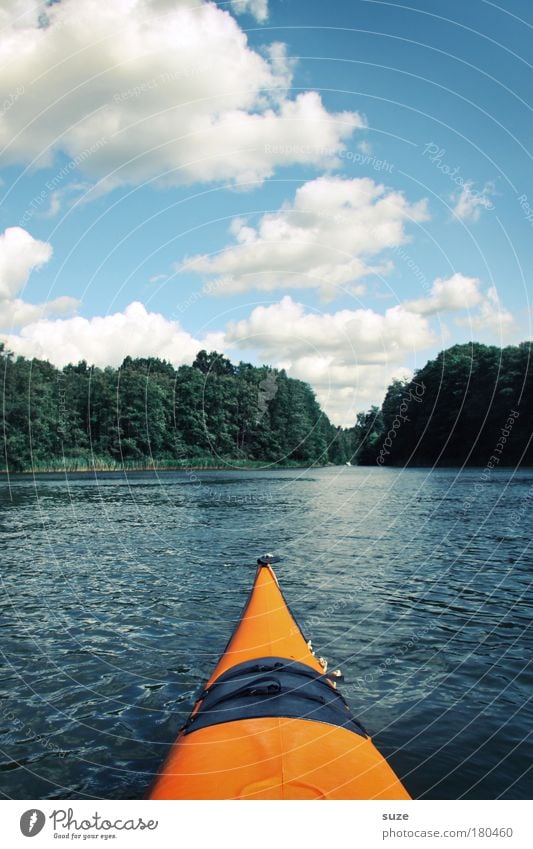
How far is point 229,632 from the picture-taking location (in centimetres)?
973

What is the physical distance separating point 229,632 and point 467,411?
247 feet

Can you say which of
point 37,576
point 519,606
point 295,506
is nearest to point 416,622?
point 519,606

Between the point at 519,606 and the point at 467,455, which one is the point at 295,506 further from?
the point at 467,455

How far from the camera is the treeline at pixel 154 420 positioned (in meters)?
64.9

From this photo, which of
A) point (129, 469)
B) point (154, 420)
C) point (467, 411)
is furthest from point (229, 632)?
point (467, 411)

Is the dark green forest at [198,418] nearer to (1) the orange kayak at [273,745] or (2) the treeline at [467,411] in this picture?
(2) the treeline at [467,411]

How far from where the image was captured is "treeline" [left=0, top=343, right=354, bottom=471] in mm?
64938
